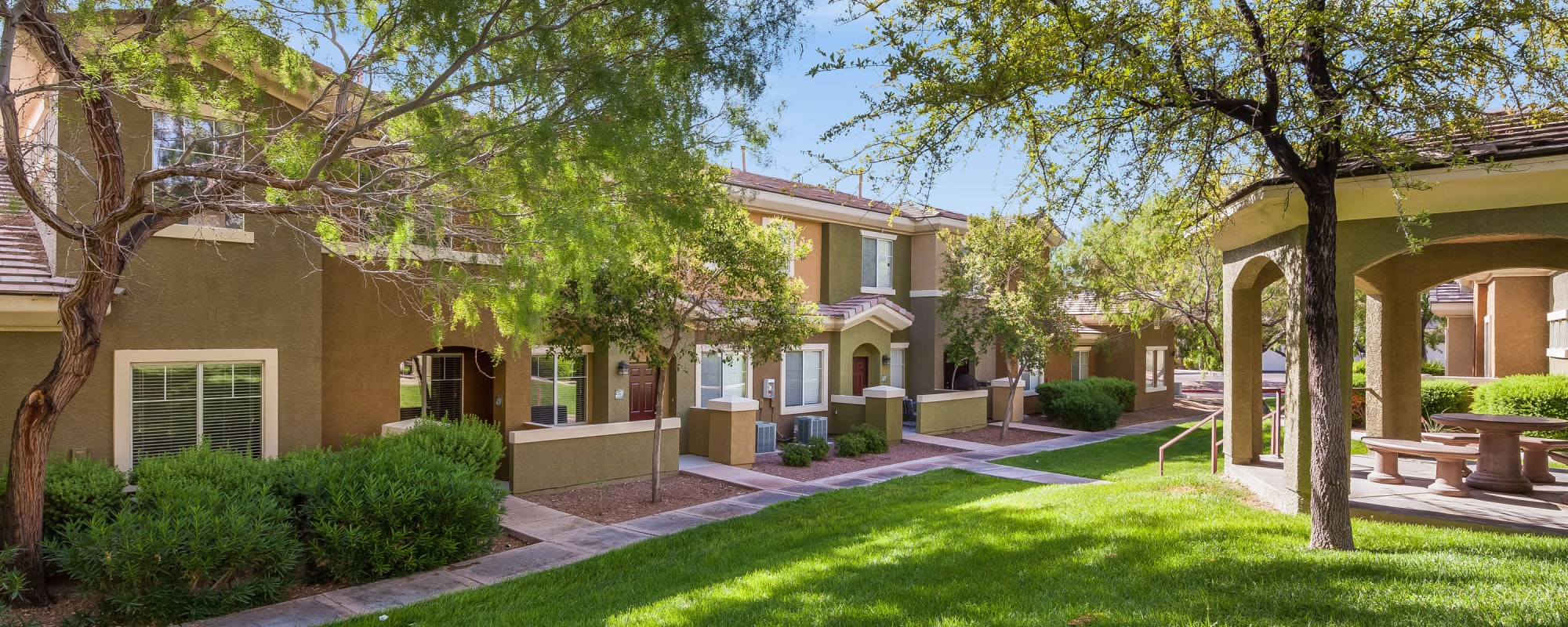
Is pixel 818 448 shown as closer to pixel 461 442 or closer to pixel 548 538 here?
pixel 548 538

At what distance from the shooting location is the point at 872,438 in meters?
19.4

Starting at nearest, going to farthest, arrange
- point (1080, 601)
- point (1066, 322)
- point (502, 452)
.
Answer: point (1080, 601) → point (502, 452) → point (1066, 322)

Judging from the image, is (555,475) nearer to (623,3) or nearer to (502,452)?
(502,452)

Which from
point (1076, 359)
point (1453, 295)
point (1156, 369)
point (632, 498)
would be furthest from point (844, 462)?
point (1453, 295)

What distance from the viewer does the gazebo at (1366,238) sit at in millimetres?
7898

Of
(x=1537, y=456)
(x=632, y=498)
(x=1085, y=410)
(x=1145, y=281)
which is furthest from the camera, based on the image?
(x=1085, y=410)

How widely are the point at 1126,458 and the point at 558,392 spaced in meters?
11.7

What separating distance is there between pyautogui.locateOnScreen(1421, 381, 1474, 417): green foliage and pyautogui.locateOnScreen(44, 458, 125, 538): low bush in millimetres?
23851

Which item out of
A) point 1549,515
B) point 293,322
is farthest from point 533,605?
point 1549,515

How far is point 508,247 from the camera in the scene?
8.63 m

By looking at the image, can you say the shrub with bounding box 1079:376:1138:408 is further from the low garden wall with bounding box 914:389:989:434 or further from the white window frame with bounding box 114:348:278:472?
the white window frame with bounding box 114:348:278:472

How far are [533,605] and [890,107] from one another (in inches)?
225

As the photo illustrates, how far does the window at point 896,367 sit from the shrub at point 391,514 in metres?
15.8

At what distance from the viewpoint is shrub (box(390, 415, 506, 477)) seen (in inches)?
459
